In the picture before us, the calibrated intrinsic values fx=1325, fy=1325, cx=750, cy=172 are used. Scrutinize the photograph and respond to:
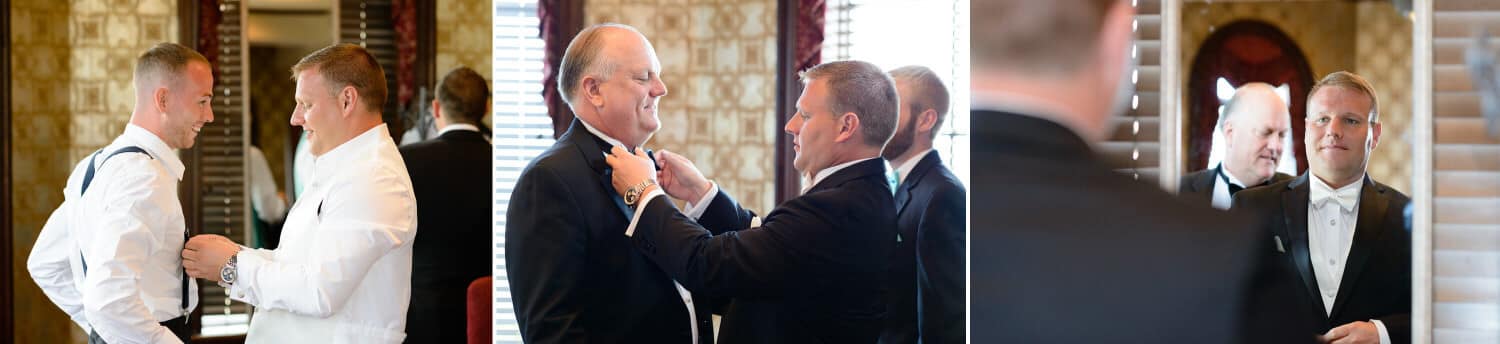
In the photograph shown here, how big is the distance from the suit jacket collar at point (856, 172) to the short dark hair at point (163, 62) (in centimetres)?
167

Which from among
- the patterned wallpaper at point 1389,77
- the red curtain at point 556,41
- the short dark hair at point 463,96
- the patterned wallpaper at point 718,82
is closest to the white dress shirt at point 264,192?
the short dark hair at point 463,96

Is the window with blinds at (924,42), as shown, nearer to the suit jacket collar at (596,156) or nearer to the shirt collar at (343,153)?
the suit jacket collar at (596,156)

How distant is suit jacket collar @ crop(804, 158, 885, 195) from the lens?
293 centimetres

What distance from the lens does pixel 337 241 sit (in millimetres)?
3010

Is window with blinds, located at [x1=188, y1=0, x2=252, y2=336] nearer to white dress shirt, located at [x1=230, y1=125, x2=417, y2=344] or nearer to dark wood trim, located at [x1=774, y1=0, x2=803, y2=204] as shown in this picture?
white dress shirt, located at [x1=230, y1=125, x2=417, y2=344]

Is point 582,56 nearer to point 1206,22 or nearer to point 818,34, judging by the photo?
point 818,34

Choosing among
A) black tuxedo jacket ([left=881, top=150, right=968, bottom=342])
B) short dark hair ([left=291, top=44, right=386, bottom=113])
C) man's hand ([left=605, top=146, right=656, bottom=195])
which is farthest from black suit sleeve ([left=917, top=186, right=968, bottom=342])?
short dark hair ([left=291, top=44, right=386, bottom=113])

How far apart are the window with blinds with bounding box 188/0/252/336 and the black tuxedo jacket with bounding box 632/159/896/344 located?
2763 millimetres

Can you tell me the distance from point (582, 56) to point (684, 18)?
258mm

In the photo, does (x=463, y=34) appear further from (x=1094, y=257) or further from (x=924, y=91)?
(x=1094, y=257)

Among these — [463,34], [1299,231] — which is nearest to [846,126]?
[1299,231]

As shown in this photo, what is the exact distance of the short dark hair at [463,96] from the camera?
4164 mm

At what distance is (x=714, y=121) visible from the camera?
123 inches

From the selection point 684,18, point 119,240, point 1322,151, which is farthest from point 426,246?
point 1322,151
